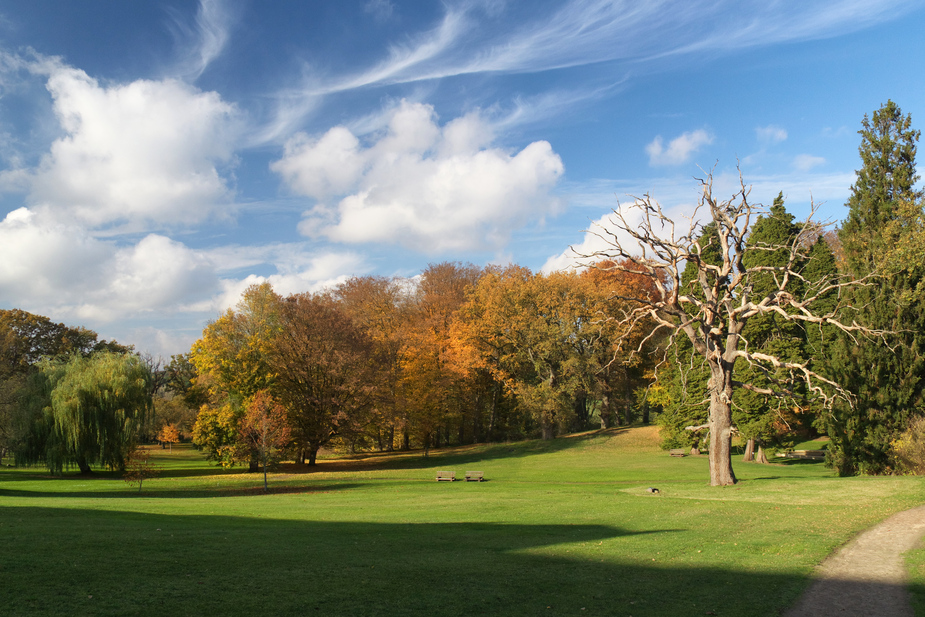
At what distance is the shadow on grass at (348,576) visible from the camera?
7.46 m

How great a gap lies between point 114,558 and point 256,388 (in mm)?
36053

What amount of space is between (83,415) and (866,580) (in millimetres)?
40580

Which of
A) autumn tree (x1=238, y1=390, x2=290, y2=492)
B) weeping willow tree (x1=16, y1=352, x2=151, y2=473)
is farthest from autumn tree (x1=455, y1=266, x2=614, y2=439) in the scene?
weeping willow tree (x1=16, y1=352, x2=151, y2=473)

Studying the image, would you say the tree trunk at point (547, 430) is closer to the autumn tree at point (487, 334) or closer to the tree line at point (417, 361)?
the tree line at point (417, 361)

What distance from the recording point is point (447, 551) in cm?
1195

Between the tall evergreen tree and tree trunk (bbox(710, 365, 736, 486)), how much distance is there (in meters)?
6.81

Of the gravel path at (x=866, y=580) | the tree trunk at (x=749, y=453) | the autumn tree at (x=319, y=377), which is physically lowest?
the tree trunk at (x=749, y=453)

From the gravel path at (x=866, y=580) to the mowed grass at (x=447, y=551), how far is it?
1.06 feet

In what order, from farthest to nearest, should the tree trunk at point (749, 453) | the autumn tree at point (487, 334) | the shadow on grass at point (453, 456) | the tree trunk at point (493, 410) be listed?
the tree trunk at point (493, 410)
the autumn tree at point (487, 334)
the shadow on grass at point (453, 456)
the tree trunk at point (749, 453)

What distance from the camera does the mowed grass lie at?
7816 millimetres

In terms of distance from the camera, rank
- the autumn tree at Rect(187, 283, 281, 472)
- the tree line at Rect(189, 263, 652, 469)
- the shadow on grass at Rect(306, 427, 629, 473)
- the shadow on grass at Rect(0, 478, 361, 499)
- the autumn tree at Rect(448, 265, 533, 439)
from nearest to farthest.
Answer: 1. the shadow on grass at Rect(0, 478, 361, 499)
2. the autumn tree at Rect(187, 283, 281, 472)
3. the tree line at Rect(189, 263, 652, 469)
4. the shadow on grass at Rect(306, 427, 629, 473)
5. the autumn tree at Rect(448, 265, 533, 439)

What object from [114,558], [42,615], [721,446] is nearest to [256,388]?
[721,446]

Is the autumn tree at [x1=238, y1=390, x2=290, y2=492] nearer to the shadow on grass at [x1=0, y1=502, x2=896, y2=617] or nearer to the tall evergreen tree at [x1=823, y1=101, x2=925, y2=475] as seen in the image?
the shadow on grass at [x1=0, y1=502, x2=896, y2=617]

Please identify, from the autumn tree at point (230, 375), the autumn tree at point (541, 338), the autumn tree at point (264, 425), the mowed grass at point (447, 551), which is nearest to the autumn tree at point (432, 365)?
the autumn tree at point (541, 338)
